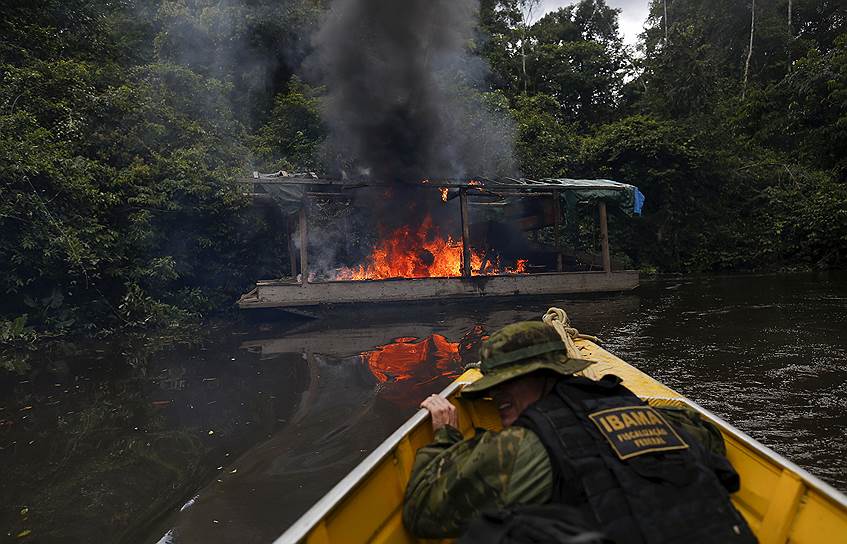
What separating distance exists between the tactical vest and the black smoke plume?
10928 mm

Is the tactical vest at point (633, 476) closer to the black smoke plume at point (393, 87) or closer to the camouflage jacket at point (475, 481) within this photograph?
the camouflage jacket at point (475, 481)

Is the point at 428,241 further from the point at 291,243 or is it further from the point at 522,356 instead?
the point at 522,356

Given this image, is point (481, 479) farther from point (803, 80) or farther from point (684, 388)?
point (803, 80)

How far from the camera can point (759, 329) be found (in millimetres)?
8562

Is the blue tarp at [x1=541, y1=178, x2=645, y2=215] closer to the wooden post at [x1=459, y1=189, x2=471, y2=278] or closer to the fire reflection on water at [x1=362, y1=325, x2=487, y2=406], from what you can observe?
the wooden post at [x1=459, y1=189, x2=471, y2=278]

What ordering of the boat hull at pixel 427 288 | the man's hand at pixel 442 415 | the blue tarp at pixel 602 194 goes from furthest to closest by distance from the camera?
1. the blue tarp at pixel 602 194
2. the boat hull at pixel 427 288
3. the man's hand at pixel 442 415

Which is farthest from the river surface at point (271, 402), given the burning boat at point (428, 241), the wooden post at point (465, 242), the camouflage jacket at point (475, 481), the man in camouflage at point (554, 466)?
the man in camouflage at point (554, 466)

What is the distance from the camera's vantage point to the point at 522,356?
6.41 feet

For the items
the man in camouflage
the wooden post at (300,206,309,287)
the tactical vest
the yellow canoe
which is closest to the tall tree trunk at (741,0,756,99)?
the wooden post at (300,206,309,287)

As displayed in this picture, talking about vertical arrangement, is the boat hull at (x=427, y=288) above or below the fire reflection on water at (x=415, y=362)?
above

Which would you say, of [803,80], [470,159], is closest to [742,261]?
[803,80]

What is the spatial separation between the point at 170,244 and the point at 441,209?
7346 millimetres

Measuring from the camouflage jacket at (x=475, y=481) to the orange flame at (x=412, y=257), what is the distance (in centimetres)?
1102

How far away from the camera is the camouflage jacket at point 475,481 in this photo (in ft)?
5.44
